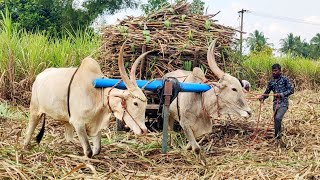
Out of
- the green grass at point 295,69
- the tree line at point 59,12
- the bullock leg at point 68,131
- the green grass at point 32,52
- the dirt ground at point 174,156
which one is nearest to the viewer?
the dirt ground at point 174,156

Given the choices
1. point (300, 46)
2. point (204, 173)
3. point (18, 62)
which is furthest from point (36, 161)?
point (300, 46)

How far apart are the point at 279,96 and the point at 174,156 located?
1695 mm

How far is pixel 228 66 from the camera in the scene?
19.5ft

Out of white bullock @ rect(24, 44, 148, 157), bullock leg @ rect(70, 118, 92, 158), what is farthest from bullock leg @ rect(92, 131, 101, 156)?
bullock leg @ rect(70, 118, 92, 158)

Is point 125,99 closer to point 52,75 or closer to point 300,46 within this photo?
point 52,75

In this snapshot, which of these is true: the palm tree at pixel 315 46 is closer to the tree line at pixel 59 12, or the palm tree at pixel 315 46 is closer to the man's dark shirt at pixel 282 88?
the tree line at pixel 59 12

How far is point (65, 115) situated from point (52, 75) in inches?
20.7

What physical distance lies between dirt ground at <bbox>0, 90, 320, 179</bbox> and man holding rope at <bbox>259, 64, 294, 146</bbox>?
21 cm

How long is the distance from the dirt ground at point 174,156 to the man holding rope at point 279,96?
205 mm

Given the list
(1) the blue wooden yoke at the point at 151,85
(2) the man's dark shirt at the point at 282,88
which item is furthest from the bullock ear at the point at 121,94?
Answer: (2) the man's dark shirt at the point at 282,88

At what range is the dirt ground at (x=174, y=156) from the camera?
3.71 m

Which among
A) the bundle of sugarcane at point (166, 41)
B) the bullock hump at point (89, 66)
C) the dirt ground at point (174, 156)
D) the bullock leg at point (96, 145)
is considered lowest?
the dirt ground at point (174, 156)

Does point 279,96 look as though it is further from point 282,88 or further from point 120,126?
point 120,126

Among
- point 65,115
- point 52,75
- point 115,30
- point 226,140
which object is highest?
point 115,30
